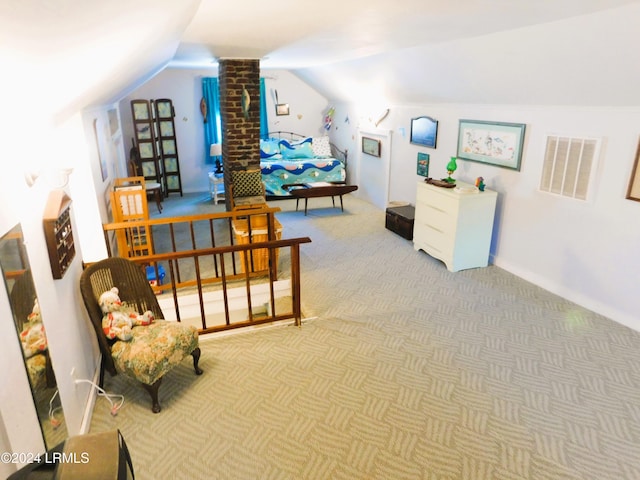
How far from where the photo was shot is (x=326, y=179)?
817cm

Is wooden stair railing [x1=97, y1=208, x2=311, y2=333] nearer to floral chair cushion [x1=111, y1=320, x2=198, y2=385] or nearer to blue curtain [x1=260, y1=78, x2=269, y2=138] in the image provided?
floral chair cushion [x1=111, y1=320, x2=198, y2=385]

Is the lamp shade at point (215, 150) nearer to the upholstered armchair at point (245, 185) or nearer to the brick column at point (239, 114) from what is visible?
the brick column at point (239, 114)

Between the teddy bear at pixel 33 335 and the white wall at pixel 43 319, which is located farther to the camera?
the teddy bear at pixel 33 335

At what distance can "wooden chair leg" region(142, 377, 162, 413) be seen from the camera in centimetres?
251

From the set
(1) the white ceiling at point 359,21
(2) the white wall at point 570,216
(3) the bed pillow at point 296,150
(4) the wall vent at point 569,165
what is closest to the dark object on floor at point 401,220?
(2) the white wall at point 570,216

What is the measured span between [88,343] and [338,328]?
1824mm

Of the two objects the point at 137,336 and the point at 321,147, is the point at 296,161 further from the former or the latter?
the point at 137,336

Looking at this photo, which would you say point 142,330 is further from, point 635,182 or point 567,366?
point 635,182

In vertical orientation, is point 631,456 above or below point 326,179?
below

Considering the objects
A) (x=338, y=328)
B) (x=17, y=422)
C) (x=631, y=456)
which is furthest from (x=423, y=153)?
(x=17, y=422)

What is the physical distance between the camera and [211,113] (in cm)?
820

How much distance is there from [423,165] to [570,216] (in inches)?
91.9

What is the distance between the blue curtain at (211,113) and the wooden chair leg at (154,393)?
651 cm

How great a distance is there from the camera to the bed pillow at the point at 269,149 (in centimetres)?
833
